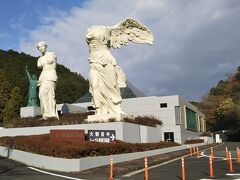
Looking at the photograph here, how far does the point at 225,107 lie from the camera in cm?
6700

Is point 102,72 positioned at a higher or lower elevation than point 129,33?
lower

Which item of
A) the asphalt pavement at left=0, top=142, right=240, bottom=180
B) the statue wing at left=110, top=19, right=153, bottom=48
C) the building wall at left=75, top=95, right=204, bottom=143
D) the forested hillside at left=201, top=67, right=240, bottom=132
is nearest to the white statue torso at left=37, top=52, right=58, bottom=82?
the statue wing at left=110, top=19, right=153, bottom=48

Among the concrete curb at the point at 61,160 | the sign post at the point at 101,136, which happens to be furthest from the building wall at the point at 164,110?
the concrete curb at the point at 61,160

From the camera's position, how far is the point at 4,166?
1795 cm

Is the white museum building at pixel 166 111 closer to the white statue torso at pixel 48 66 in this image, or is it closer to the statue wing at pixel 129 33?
the white statue torso at pixel 48 66

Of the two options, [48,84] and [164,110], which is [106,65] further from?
[164,110]

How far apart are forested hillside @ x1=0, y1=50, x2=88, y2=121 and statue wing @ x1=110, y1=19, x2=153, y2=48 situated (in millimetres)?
36100

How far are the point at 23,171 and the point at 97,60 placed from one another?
428 inches

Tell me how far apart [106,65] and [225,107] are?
148ft

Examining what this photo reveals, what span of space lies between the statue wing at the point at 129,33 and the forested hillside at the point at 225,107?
130ft

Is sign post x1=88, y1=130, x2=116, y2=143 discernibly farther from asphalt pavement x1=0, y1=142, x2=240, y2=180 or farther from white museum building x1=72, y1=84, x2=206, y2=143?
white museum building x1=72, y1=84, x2=206, y2=143

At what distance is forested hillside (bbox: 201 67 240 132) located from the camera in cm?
6656

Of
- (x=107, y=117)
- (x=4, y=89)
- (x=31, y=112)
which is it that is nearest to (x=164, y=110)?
(x=31, y=112)

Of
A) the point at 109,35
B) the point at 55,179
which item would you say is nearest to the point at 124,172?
the point at 55,179
